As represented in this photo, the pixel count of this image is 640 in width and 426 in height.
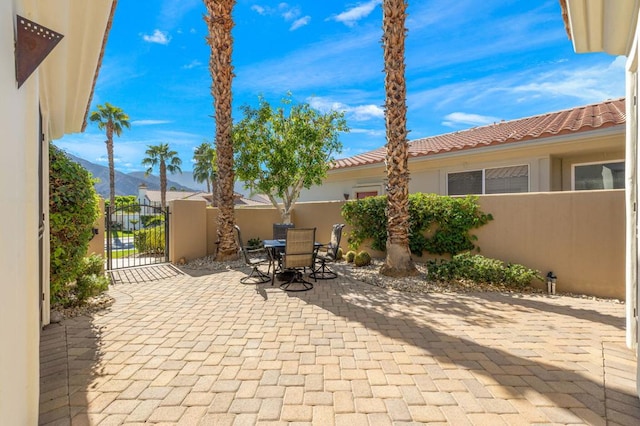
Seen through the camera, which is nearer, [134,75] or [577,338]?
[577,338]

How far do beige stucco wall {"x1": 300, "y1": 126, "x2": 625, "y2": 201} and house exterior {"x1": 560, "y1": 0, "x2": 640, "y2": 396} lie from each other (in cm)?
422

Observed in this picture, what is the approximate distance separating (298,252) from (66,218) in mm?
4584

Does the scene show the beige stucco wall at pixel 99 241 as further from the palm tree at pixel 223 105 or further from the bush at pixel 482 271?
the bush at pixel 482 271

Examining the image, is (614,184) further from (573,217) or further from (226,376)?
(226,376)

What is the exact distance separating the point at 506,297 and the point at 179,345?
21.4ft

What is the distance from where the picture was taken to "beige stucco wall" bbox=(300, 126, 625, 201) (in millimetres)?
7852

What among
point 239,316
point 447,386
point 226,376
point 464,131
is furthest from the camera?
point 464,131

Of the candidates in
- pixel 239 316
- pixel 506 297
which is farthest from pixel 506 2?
pixel 239 316

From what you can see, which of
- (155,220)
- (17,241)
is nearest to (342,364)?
(17,241)

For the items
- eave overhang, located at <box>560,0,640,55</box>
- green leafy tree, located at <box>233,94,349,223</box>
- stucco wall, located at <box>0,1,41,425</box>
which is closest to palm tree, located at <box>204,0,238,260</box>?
green leafy tree, located at <box>233,94,349,223</box>

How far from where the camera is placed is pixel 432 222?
8.82 m

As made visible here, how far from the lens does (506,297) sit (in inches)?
253

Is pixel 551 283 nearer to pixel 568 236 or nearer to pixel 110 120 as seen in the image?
pixel 568 236

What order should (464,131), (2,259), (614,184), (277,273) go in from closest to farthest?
(2,259) < (614,184) < (277,273) < (464,131)
